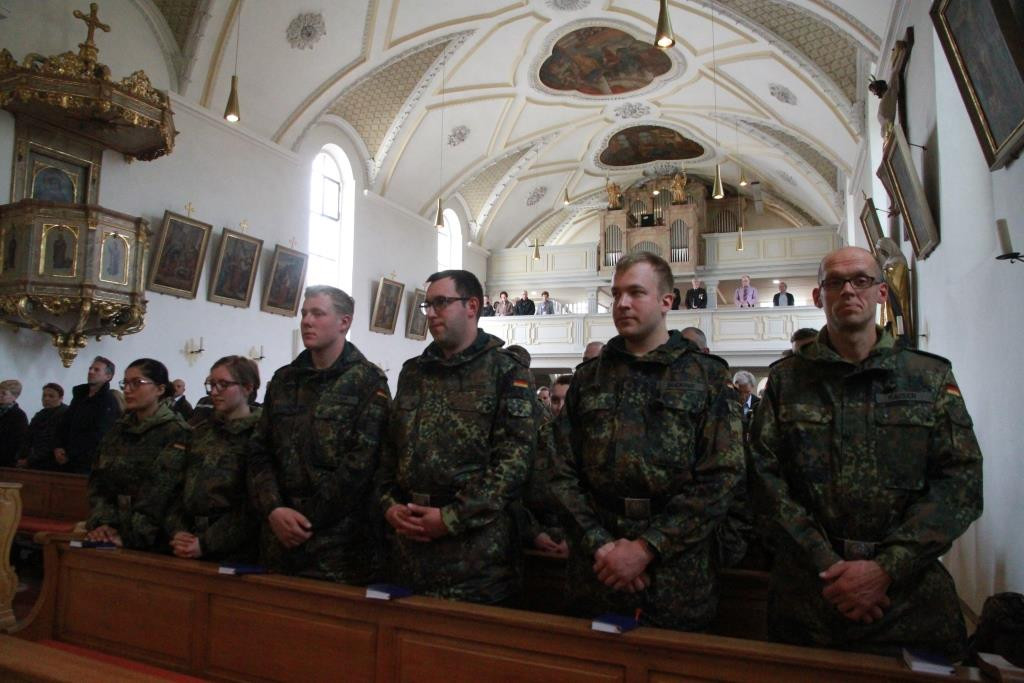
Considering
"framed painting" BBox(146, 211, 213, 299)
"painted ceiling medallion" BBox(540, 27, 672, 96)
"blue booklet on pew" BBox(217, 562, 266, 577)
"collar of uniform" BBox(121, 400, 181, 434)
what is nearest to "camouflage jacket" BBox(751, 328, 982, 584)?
"blue booklet on pew" BBox(217, 562, 266, 577)

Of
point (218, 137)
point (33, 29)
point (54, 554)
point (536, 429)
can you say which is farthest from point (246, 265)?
point (536, 429)

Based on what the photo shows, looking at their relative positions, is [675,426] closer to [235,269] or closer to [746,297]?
[235,269]

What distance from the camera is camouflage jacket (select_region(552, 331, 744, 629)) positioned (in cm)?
216

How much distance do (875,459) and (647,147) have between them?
16.5 metres

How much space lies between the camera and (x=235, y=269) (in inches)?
410

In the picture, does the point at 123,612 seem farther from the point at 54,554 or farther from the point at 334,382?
the point at 334,382

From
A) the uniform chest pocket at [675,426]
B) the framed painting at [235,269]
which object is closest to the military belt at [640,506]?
the uniform chest pocket at [675,426]

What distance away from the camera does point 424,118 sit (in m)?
13.5

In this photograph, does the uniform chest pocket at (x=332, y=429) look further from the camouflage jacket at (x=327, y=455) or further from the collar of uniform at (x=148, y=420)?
the collar of uniform at (x=148, y=420)

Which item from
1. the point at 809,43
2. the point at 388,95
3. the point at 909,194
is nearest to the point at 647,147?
the point at 388,95

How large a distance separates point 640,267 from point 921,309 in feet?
14.4

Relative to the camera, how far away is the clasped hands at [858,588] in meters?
1.90

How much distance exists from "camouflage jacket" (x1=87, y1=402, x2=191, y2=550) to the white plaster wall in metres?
3.67

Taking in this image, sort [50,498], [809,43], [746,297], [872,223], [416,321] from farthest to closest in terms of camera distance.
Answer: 1. [746,297]
2. [416,321]
3. [809,43]
4. [872,223]
5. [50,498]
